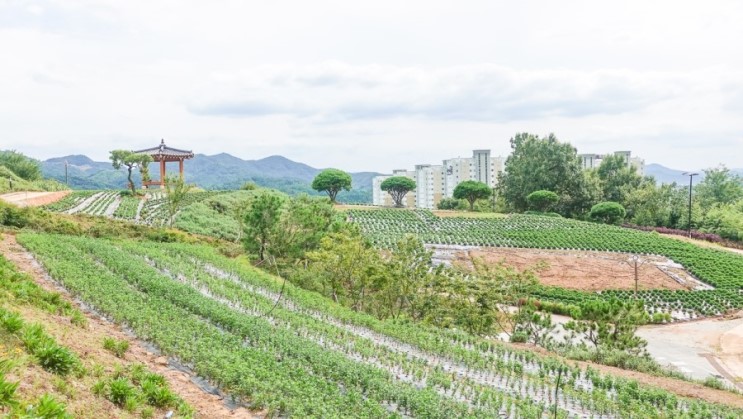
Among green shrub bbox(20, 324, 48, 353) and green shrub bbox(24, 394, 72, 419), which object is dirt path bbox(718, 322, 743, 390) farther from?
green shrub bbox(20, 324, 48, 353)

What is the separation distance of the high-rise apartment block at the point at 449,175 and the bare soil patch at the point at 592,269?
7114 cm

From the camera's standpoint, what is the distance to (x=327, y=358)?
9859mm

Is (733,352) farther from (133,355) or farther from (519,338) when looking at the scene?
(133,355)

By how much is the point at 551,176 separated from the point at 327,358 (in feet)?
167

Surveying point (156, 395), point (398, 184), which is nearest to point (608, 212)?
point (398, 184)

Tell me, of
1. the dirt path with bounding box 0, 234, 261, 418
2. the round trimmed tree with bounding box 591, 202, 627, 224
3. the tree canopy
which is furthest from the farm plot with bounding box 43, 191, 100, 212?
the round trimmed tree with bounding box 591, 202, 627, 224

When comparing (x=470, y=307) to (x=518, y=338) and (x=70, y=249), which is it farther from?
(x=70, y=249)

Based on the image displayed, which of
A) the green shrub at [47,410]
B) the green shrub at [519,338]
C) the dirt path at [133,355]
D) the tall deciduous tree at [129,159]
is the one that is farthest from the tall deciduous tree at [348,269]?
the tall deciduous tree at [129,159]

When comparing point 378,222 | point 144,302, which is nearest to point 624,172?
point 378,222

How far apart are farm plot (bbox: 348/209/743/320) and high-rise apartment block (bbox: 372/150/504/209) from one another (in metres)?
60.2

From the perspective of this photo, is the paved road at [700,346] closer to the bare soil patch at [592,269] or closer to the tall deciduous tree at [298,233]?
the bare soil patch at [592,269]

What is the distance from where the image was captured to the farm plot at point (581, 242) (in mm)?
26516

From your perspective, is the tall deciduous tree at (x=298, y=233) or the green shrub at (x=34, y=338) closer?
the green shrub at (x=34, y=338)

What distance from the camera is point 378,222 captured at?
145 feet
